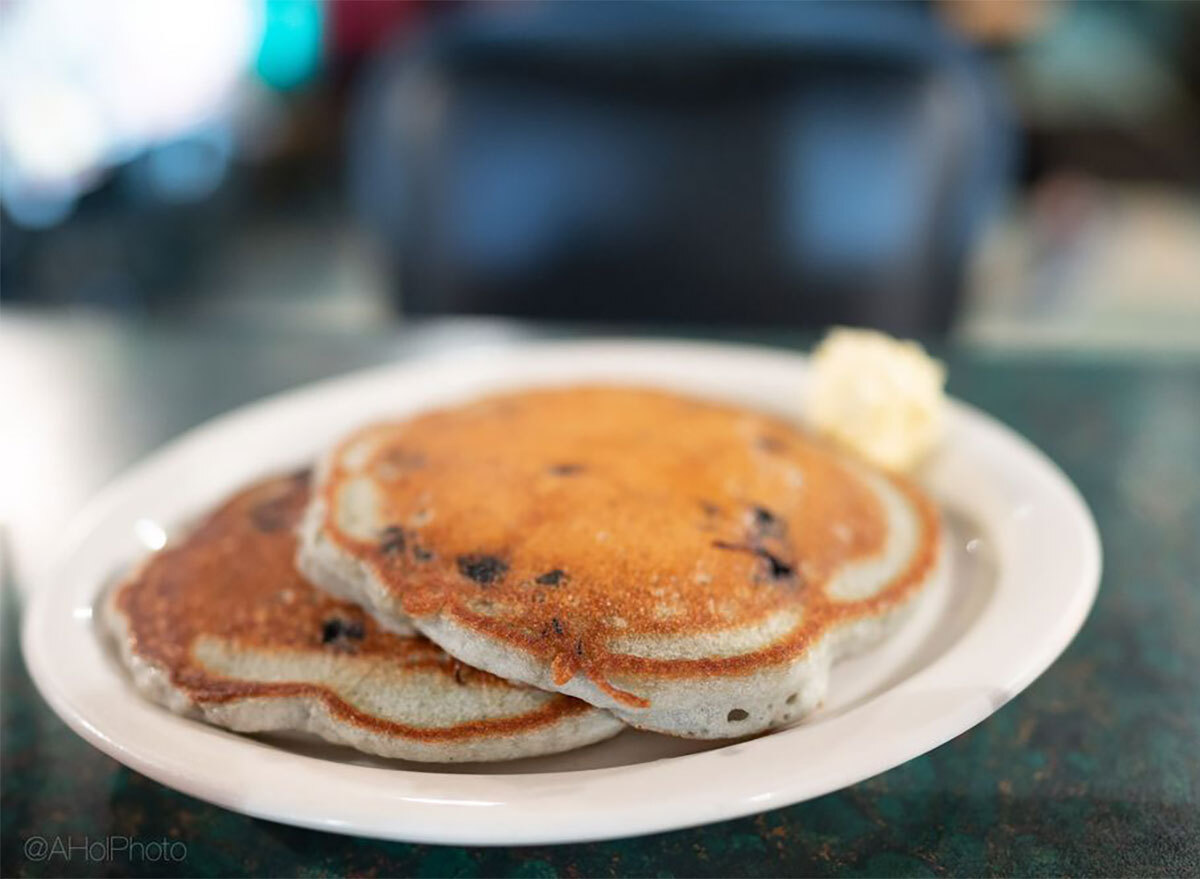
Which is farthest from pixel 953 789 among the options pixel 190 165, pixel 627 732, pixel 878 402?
pixel 190 165

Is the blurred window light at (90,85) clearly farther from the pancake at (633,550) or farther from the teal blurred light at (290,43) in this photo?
the pancake at (633,550)

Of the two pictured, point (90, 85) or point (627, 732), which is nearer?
point (627, 732)

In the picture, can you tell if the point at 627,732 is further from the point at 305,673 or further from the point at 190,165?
the point at 190,165

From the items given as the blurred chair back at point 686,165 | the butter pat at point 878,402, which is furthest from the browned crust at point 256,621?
the blurred chair back at point 686,165

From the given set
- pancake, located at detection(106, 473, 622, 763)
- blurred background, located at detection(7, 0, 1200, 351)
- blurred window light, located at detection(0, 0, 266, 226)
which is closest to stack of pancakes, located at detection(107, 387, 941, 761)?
pancake, located at detection(106, 473, 622, 763)

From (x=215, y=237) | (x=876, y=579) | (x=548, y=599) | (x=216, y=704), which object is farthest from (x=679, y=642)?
(x=215, y=237)
